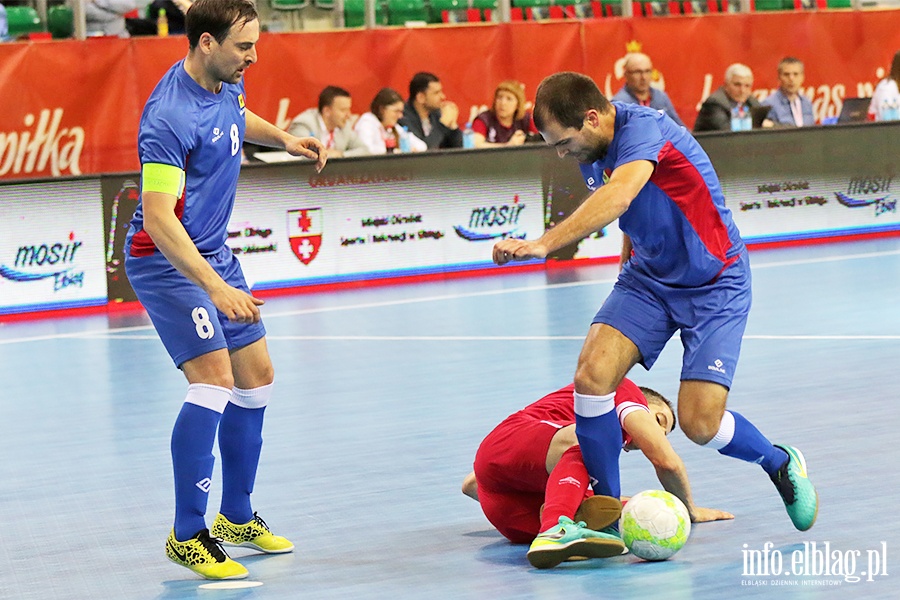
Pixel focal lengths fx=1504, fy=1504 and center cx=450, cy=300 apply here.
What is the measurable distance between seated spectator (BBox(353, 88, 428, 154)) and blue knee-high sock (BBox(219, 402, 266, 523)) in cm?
917

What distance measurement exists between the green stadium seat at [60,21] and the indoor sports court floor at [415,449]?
463 centimetres

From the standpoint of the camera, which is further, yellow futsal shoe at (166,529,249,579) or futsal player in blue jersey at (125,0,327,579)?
yellow futsal shoe at (166,529,249,579)

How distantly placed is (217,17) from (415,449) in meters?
2.78

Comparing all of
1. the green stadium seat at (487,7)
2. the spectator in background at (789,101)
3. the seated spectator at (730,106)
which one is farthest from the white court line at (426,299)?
the green stadium seat at (487,7)

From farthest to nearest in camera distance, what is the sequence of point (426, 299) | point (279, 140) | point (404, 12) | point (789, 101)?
point (404, 12) < point (789, 101) < point (426, 299) < point (279, 140)

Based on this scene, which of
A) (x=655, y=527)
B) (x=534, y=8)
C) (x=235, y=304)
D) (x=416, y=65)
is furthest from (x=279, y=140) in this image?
(x=534, y=8)

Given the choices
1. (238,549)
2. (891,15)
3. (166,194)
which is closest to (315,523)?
(238,549)

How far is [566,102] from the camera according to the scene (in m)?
5.27

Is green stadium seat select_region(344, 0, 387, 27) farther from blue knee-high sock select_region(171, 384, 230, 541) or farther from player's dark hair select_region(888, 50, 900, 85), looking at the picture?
blue knee-high sock select_region(171, 384, 230, 541)

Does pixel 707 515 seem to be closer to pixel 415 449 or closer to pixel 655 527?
pixel 655 527

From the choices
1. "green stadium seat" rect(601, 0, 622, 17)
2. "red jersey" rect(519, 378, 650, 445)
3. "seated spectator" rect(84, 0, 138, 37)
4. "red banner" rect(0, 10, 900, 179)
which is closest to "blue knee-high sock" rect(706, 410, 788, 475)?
"red jersey" rect(519, 378, 650, 445)

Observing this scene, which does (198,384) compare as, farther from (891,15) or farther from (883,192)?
(891,15)

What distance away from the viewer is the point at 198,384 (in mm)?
5277

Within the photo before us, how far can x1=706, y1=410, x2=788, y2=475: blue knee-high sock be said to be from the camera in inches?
218
